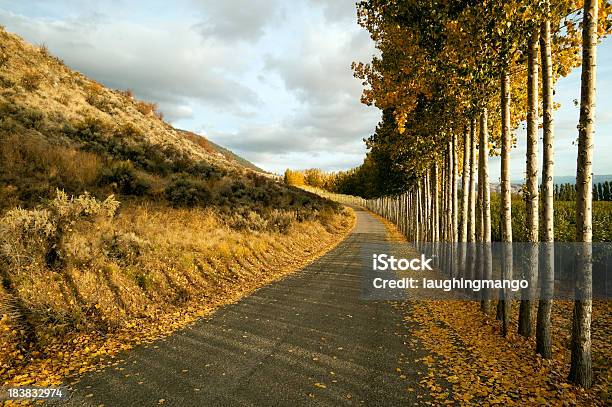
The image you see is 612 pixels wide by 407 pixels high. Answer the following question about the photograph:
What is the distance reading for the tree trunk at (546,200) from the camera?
6957 mm

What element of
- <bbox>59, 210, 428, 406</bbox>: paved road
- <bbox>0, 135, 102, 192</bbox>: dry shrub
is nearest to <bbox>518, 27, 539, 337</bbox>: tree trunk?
<bbox>59, 210, 428, 406</bbox>: paved road

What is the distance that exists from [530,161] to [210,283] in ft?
31.8

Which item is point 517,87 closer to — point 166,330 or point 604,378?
point 604,378

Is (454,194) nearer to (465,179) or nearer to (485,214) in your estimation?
(465,179)

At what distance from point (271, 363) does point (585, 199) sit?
19.3 ft

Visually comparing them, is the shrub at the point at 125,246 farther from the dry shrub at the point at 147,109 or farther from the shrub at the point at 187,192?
the dry shrub at the point at 147,109

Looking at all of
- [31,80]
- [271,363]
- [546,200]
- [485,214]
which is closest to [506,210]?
[485,214]

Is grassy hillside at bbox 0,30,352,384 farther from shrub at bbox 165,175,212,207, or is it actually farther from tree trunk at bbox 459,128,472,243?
tree trunk at bbox 459,128,472,243

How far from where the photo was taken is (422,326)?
9219mm

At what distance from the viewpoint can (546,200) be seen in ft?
23.0

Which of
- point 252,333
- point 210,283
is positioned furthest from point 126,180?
point 252,333

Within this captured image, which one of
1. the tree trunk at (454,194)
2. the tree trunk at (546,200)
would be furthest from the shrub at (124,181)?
the tree trunk at (546,200)

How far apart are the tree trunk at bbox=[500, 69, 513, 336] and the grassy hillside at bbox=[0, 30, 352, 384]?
733 cm

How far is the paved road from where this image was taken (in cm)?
570
